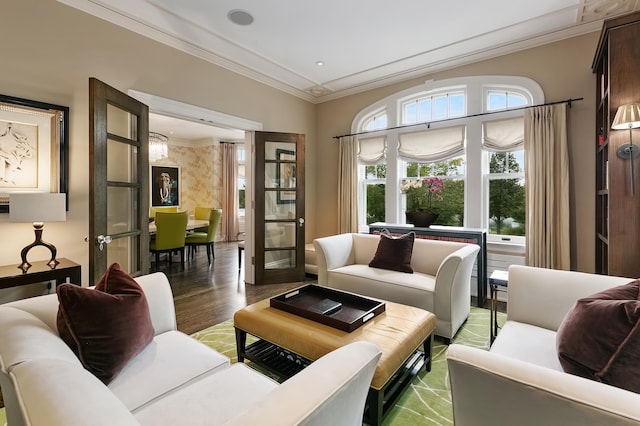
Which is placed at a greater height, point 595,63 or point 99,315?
point 595,63

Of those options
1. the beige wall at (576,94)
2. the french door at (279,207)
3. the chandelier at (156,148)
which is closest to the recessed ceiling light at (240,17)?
the french door at (279,207)

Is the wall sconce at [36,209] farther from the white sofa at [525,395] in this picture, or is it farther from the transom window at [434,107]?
the transom window at [434,107]

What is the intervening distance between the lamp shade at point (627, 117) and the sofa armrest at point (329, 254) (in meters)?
2.59

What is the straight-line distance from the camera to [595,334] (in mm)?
1231

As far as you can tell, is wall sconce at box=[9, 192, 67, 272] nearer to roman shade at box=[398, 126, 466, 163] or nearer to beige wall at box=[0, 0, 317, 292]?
beige wall at box=[0, 0, 317, 292]

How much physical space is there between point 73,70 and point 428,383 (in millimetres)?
3789

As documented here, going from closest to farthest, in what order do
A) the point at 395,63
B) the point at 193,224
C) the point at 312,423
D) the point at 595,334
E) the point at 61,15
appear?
1. the point at 312,423
2. the point at 595,334
3. the point at 61,15
4. the point at 395,63
5. the point at 193,224

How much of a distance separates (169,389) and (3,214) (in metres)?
2.23

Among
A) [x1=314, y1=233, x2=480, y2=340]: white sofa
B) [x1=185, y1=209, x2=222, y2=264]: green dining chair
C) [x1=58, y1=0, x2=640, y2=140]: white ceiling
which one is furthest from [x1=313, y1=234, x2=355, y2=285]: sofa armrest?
[x1=185, y1=209, x2=222, y2=264]: green dining chair

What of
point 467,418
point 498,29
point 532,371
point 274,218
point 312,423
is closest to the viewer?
point 312,423

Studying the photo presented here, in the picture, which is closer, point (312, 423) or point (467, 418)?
point (312, 423)

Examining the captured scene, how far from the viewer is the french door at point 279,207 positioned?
443 centimetres

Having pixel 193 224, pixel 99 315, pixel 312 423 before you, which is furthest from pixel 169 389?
pixel 193 224

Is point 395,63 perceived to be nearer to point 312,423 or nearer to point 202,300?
point 202,300
